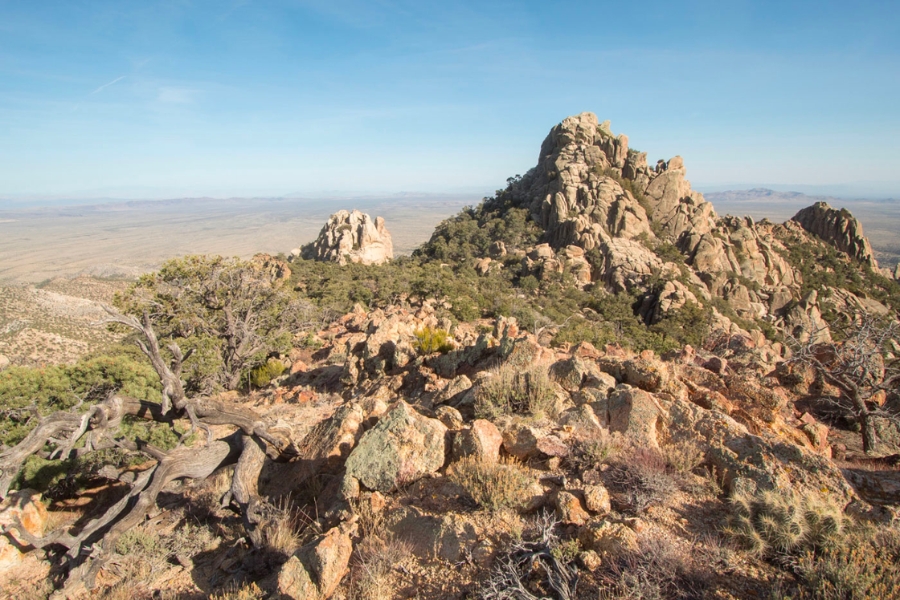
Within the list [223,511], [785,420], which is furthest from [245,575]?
[785,420]

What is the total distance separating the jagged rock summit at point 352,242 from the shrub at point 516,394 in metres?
41.1

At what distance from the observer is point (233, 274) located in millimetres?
17500

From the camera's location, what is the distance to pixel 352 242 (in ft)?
166

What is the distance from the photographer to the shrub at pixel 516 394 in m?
7.13

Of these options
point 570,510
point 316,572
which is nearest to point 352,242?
point 316,572

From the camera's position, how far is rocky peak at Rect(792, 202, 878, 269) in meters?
50.8

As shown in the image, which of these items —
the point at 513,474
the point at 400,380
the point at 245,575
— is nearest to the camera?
the point at 513,474

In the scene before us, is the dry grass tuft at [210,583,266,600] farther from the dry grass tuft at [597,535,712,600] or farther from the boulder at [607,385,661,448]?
the boulder at [607,385,661,448]

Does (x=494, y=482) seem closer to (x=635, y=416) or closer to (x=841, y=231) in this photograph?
(x=635, y=416)

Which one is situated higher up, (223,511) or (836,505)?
(836,505)

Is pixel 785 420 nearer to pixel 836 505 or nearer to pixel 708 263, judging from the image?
pixel 836 505

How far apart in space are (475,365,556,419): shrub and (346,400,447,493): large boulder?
1.16m

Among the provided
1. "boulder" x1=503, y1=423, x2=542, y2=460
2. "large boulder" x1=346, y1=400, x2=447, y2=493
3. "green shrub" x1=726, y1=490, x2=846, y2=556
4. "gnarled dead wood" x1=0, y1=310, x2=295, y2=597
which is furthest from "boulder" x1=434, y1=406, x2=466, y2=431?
"green shrub" x1=726, y1=490, x2=846, y2=556

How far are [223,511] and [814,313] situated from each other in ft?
152
